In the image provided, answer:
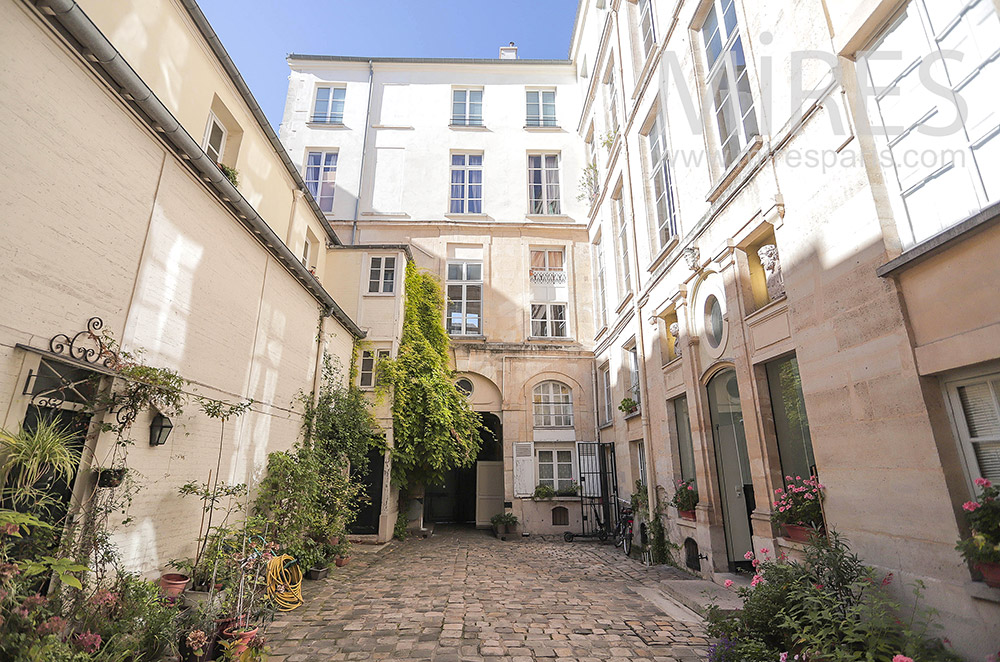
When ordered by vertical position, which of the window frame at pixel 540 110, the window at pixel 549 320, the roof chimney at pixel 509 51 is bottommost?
the window at pixel 549 320

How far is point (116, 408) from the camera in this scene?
14.6 feet

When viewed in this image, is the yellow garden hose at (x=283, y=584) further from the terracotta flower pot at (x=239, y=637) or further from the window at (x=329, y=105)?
the window at (x=329, y=105)

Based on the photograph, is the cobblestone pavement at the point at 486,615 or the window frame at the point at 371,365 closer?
the cobblestone pavement at the point at 486,615

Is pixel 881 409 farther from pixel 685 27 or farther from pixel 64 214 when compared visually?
pixel 685 27

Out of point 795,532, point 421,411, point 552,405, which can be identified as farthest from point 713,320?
point 552,405

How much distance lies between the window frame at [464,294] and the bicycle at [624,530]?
22.1 feet

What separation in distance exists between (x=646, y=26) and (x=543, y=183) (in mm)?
6856

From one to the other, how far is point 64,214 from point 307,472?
5.01 m

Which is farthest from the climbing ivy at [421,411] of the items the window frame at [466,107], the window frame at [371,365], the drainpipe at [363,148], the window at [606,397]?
the window frame at [466,107]

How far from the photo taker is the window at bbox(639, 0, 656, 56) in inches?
A: 436

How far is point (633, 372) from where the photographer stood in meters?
12.5

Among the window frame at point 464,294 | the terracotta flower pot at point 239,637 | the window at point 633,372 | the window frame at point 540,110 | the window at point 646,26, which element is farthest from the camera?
the window frame at point 540,110

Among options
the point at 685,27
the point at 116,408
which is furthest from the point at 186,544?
the point at 685,27

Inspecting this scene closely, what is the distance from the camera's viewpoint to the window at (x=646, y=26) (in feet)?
36.3
